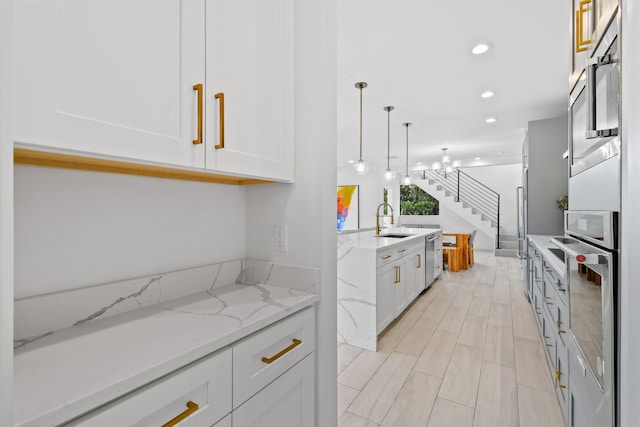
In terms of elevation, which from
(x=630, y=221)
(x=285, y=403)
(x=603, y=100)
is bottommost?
(x=285, y=403)

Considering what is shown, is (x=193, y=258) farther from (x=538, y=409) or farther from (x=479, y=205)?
(x=479, y=205)

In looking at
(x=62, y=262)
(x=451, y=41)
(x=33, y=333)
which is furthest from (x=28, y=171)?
(x=451, y=41)

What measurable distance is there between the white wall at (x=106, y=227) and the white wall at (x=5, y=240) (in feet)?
1.82

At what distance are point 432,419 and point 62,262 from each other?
201cm

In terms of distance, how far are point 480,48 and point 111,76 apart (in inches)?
116

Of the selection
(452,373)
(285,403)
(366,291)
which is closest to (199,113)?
(285,403)

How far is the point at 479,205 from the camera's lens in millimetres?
10398

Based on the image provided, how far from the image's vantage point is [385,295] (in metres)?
2.96

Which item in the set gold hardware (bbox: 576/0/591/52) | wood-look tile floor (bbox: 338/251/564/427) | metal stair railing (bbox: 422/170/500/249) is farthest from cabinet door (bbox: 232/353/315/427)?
metal stair railing (bbox: 422/170/500/249)

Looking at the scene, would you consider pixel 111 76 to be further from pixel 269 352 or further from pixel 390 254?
pixel 390 254

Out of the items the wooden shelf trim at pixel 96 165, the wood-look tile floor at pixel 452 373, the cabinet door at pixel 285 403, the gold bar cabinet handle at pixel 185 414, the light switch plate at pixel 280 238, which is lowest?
the wood-look tile floor at pixel 452 373

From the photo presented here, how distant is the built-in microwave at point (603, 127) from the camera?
87cm

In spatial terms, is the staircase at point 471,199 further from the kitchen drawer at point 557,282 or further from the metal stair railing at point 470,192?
the kitchen drawer at point 557,282

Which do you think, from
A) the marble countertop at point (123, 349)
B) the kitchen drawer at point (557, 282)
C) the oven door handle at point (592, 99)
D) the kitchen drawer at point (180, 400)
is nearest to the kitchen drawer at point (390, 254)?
the kitchen drawer at point (557, 282)
